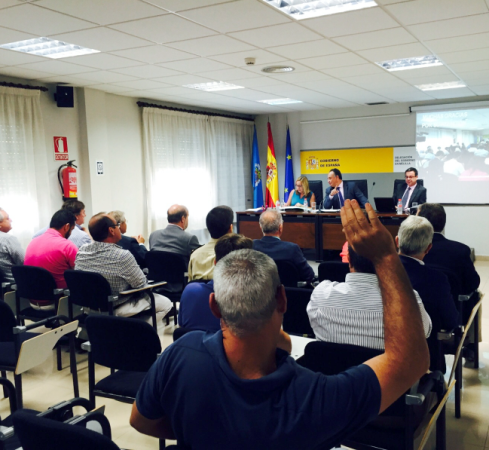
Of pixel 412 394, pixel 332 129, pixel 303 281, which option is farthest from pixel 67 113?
pixel 412 394

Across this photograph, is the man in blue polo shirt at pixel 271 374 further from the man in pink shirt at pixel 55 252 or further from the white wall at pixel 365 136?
the white wall at pixel 365 136

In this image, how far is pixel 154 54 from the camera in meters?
4.73

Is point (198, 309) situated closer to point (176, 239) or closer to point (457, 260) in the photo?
point (457, 260)

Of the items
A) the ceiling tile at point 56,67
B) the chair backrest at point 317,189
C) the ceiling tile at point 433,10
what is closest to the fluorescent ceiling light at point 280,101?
the chair backrest at point 317,189

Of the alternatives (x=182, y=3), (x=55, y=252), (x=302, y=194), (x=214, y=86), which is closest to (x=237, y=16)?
(x=182, y=3)

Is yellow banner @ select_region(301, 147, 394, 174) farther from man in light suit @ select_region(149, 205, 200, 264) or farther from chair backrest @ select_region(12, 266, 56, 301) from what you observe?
chair backrest @ select_region(12, 266, 56, 301)

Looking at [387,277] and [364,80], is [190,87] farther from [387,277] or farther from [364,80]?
[387,277]

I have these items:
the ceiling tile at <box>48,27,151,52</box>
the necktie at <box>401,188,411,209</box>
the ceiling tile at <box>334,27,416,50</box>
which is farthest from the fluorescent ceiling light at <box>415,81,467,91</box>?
the ceiling tile at <box>48,27,151,52</box>

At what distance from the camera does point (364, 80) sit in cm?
643

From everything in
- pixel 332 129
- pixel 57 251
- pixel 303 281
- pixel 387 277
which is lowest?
pixel 303 281

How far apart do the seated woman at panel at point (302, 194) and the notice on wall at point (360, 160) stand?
157cm

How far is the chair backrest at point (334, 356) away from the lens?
1759 mm

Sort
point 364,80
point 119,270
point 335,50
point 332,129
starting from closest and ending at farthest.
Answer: point 119,270
point 335,50
point 364,80
point 332,129

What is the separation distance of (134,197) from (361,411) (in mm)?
6951
